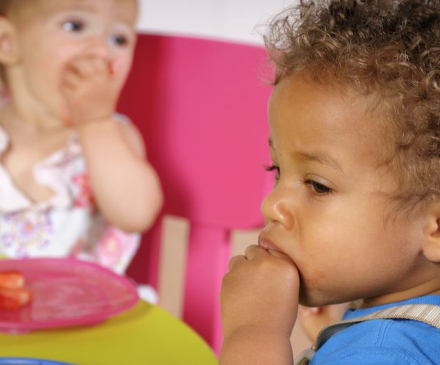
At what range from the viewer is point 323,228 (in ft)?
2.47

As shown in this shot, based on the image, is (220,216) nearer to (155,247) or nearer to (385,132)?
(155,247)

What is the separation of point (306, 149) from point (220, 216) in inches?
30.6

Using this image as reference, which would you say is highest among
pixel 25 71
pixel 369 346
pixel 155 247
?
pixel 369 346

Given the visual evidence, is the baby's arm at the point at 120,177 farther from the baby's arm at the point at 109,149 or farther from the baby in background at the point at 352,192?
the baby in background at the point at 352,192

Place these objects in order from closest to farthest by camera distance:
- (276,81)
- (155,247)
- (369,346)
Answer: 1. (369,346)
2. (276,81)
3. (155,247)

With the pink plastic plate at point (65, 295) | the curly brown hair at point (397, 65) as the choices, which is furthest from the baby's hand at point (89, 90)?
the curly brown hair at point (397, 65)

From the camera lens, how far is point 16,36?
5.20 ft

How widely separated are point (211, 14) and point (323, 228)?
3.64ft

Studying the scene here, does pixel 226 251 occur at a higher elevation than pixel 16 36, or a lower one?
lower

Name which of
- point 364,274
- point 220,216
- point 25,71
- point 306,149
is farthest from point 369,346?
point 25,71

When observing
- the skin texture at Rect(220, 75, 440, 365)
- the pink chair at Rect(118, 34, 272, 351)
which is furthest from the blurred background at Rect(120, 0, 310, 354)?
the skin texture at Rect(220, 75, 440, 365)

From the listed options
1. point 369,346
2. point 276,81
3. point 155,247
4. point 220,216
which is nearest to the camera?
point 369,346

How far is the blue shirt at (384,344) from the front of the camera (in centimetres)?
67

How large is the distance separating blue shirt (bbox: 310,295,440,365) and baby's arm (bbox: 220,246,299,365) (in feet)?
0.15
